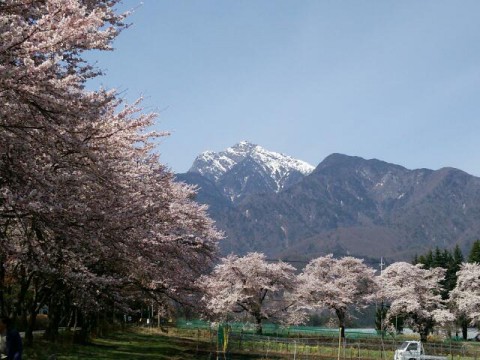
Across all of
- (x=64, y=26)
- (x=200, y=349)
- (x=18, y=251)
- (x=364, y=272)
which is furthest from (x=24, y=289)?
(x=364, y=272)

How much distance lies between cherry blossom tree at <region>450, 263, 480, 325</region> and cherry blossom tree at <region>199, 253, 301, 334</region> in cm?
2030

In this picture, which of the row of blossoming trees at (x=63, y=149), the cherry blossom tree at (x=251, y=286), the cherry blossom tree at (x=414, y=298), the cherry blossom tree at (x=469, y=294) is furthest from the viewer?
the cherry blossom tree at (x=251, y=286)

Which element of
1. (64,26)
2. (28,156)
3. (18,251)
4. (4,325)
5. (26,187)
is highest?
(64,26)

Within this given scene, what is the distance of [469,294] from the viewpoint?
6284cm

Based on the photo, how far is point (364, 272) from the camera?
73250mm

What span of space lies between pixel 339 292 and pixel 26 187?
61.5 meters

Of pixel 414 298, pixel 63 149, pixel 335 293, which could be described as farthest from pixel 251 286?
pixel 63 149

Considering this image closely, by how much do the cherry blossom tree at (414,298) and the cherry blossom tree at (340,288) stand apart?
306cm

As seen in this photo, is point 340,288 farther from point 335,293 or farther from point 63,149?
point 63,149

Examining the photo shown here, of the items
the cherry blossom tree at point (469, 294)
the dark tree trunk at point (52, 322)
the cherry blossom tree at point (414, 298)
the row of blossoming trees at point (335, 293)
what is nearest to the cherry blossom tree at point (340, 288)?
the row of blossoming trees at point (335, 293)

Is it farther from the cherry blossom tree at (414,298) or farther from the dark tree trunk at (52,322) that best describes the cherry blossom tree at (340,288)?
the dark tree trunk at (52,322)

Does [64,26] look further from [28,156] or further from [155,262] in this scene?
[155,262]

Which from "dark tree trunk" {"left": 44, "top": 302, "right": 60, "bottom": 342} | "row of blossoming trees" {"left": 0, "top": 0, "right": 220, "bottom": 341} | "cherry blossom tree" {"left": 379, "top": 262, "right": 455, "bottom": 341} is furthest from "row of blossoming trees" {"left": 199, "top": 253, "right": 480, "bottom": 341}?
"row of blossoming trees" {"left": 0, "top": 0, "right": 220, "bottom": 341}

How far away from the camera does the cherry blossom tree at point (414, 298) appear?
6075cm
